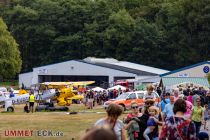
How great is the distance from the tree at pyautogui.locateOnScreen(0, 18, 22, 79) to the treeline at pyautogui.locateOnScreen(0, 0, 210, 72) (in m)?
15.3

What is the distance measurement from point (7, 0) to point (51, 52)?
71.1ft

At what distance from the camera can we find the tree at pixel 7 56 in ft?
285

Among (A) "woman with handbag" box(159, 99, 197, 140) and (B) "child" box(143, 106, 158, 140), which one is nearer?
(A) "woman with handbag" box(159, 99, 197, 140)

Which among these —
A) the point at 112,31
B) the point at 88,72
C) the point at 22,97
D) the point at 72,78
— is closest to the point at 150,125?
the point at 22,97

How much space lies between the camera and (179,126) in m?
9.14

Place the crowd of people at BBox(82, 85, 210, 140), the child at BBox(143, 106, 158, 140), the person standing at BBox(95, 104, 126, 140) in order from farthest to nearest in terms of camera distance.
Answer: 1. the child at BBox(143, 106, 158, 140)
2. the person standing at BBox(95, 104, 126, 140)
3. the crowd of people at BBox(82, 85, 210, 140)

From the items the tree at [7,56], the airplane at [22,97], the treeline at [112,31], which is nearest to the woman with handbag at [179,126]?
the airplane at [22,97]

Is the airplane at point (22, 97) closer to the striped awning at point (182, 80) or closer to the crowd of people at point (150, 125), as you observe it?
the striped awning at point (182, 80)

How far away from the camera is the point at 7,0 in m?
120

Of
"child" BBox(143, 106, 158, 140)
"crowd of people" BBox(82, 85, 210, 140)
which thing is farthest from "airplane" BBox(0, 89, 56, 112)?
"child" BBox(143, 106, 158, 140)

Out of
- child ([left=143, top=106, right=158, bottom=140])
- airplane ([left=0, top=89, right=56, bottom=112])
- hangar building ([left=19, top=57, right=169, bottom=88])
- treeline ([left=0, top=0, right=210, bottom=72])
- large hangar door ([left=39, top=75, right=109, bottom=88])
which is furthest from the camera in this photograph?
treeline ([left=0, top=0, right=210, bottom=72])

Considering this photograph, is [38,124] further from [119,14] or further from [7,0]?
[7,0]

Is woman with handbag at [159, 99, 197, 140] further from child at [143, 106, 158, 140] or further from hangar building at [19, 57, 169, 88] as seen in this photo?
hangar building at [19, 57, 169, 88]

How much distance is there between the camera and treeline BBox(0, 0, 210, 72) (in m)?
98.8
